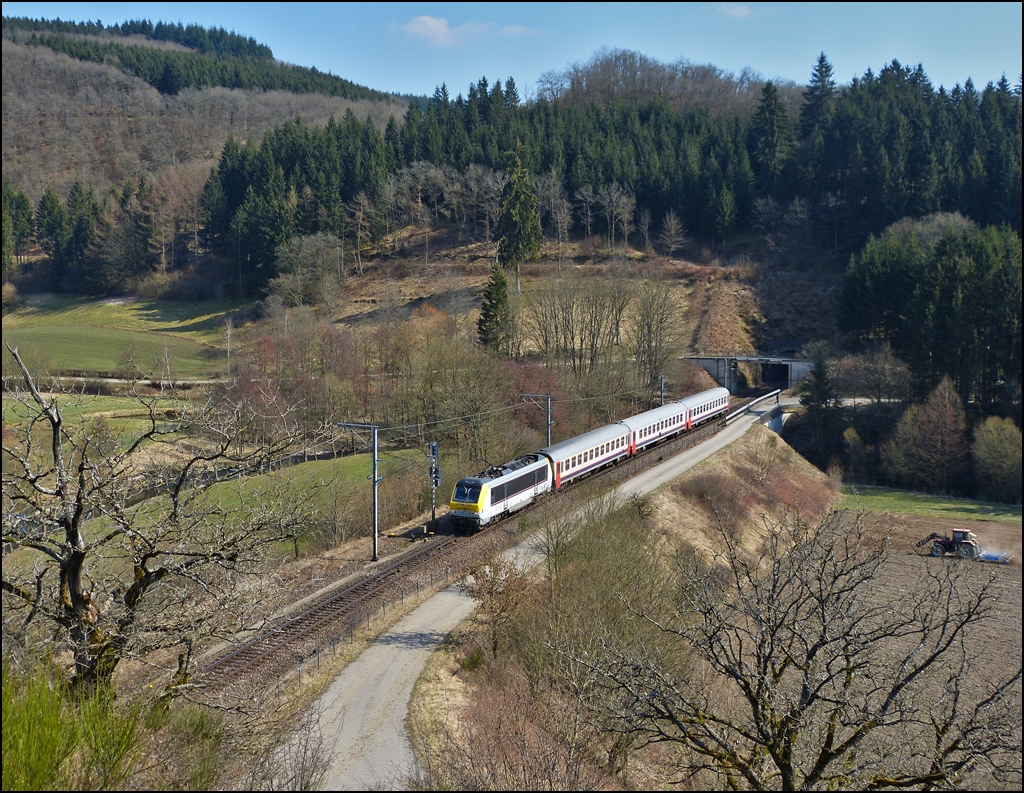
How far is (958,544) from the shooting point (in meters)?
17.2

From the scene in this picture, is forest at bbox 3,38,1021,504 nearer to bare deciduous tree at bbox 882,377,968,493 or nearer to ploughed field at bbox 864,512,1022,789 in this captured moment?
bare deciduous tree at bbox 882,377,968,493

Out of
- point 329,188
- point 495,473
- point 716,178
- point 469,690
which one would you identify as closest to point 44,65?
point 329,188

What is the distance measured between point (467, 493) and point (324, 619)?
8.63m

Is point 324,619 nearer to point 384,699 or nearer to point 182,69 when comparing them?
point 384,699

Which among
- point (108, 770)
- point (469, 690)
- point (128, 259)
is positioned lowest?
point (469, 690)

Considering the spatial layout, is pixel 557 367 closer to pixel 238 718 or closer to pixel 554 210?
pixel 554 210

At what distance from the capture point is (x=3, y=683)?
6301 mm

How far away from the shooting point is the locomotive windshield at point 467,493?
27.8 m

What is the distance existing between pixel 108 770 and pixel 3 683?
1.23m

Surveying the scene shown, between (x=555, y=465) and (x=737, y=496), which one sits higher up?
(x=555, y=465)

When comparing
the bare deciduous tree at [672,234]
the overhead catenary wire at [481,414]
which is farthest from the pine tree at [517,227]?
the overhead catenary wire at [481,414]

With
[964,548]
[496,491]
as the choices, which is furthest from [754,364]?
[964,548]

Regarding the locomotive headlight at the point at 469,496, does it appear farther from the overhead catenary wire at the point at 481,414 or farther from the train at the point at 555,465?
the overhead catenary wire at the point at 481,414

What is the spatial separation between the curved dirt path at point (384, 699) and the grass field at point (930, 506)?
10.2m
